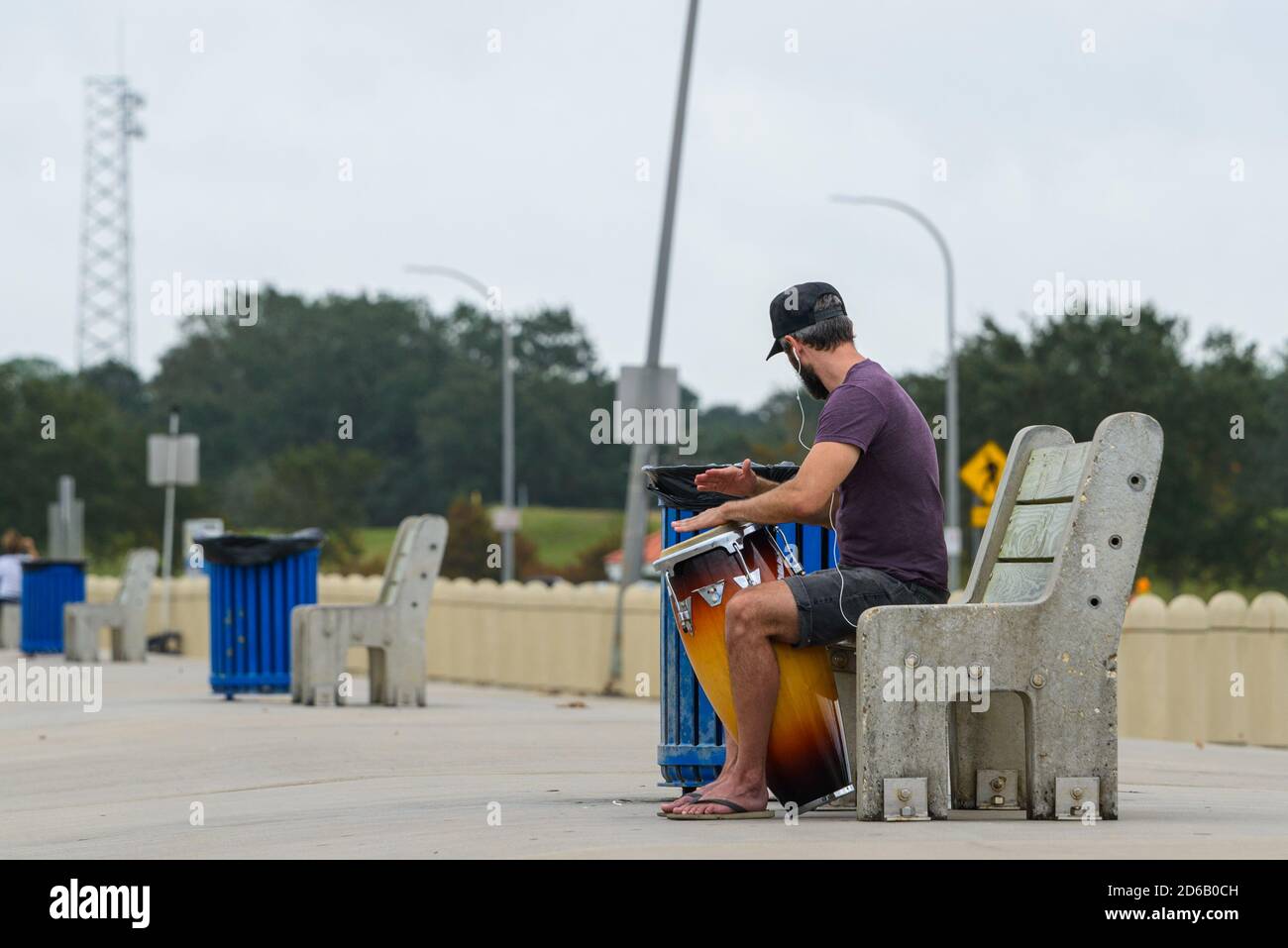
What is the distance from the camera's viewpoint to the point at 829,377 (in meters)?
7.80

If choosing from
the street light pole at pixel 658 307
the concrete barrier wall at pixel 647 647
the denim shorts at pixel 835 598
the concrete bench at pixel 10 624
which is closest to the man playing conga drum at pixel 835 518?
the denim shorts at pixel 835 598

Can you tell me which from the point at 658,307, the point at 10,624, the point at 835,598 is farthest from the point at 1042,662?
the point at 10,624

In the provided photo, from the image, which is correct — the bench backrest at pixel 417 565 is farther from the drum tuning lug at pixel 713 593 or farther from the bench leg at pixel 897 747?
the bench leg at pixel 897 747

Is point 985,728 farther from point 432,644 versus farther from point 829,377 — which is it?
point 432,644

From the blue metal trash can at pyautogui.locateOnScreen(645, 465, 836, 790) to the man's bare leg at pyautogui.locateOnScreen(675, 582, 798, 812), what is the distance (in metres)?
0.95

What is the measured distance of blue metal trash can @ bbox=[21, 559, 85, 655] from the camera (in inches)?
1093

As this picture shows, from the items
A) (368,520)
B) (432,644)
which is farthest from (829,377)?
(368,520)

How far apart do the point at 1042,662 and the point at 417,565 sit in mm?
9205

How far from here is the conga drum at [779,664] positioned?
7781mm

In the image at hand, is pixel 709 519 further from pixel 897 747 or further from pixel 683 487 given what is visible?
pixel 897 747

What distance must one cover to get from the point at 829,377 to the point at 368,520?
106m

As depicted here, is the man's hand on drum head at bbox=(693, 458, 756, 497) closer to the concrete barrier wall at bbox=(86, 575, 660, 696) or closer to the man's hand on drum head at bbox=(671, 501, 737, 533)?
the man's hand on drum head at bbox=(671, 501, 737, 533)

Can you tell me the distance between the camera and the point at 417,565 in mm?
16203

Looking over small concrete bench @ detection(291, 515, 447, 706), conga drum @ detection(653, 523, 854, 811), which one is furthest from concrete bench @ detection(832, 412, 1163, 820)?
small concrete bench @ detection(291, 515, 447, 706)
